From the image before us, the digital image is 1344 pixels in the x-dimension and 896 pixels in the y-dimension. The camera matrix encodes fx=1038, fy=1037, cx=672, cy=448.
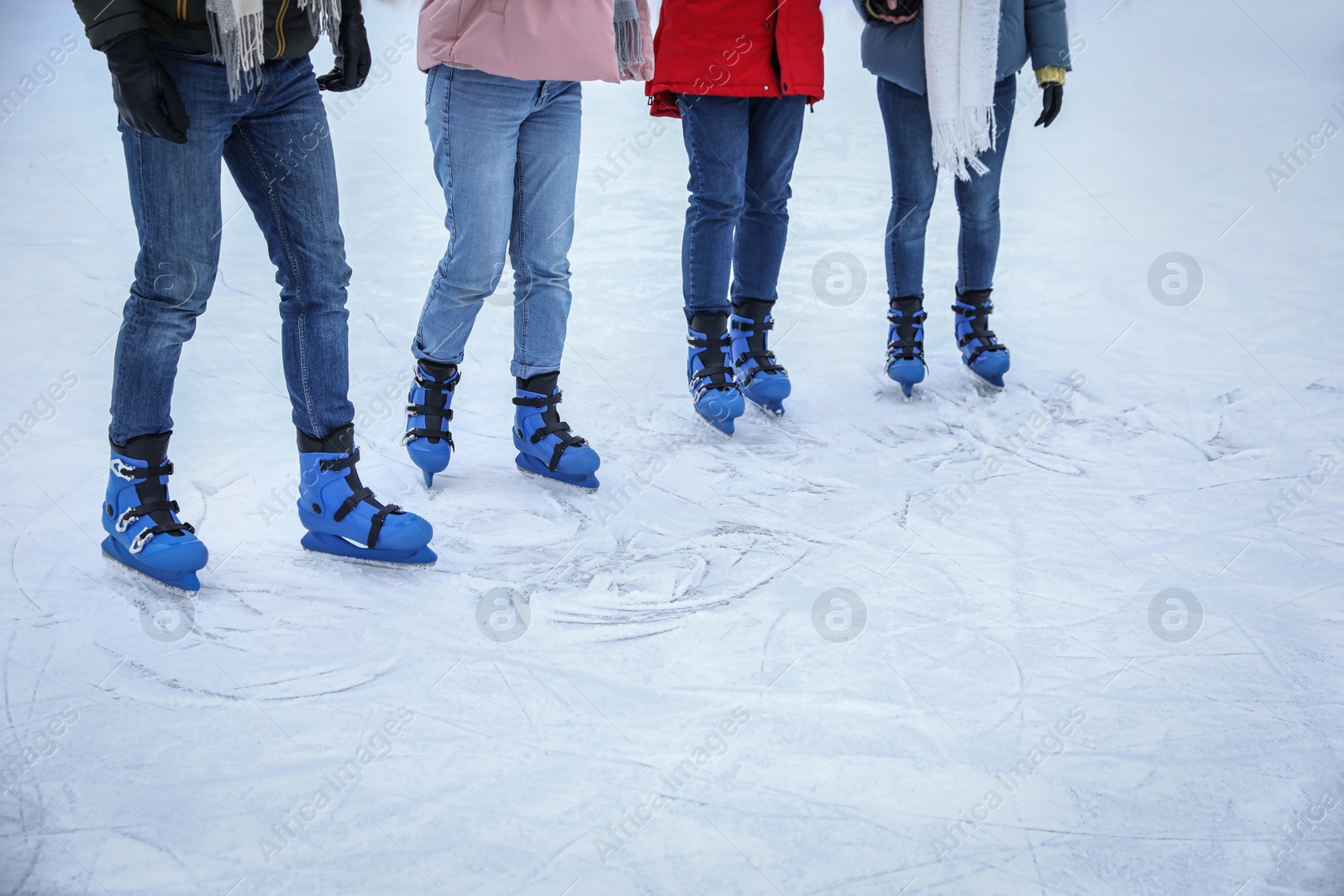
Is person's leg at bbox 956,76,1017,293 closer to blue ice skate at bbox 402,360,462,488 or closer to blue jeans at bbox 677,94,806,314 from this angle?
blue jeans at bbox 677,94,806,314

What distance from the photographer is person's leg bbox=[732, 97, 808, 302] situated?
7.25 feet

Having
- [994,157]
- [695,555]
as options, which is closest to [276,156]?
[695,555]

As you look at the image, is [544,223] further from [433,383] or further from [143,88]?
[143,88]

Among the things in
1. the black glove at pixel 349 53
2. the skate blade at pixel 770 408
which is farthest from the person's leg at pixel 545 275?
the skate blade at pixel 770 408

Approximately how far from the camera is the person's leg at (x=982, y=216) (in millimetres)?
2428

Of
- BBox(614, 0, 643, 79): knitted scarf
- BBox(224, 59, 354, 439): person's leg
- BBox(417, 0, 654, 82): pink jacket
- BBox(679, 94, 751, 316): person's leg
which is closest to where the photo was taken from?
BBox(224, 59, 354, 439): person's leg

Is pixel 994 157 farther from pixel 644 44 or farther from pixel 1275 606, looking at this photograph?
pixel 1275 606

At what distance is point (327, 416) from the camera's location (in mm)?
1687

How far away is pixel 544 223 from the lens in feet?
6.25

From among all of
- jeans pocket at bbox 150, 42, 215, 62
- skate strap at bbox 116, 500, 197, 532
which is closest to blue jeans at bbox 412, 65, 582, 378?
jeans pocket at bbox 150, 42, 215, 62

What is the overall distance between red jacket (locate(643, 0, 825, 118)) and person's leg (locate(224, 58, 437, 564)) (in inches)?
31.1

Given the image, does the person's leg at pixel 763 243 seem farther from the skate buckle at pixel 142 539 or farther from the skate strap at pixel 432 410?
the skate buckle at pixel 142 539

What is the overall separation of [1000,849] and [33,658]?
1293 mm

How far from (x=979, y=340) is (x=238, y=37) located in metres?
1.79
